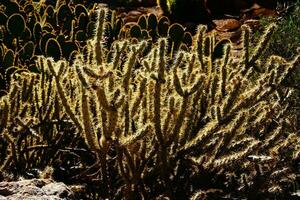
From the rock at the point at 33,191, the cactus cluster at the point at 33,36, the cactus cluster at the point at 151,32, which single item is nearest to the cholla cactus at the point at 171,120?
the rock at the point at 33,191

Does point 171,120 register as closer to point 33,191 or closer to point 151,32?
point 33,191

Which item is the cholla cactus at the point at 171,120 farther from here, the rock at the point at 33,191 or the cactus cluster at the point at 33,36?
the cactus cluster at the point at 33,36

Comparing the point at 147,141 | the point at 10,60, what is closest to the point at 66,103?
the point at 147,141

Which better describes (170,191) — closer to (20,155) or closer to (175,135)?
(175,135)

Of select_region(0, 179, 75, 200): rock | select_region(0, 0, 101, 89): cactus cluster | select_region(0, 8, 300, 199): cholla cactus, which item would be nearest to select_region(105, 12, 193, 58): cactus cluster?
select_region(0, 0, 101, 89): cactus cluster

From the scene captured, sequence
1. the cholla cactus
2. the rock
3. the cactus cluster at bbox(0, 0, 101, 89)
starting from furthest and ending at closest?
the cactus cluster at bbox(0, 0, 101, 89)
the cholla cactus
the rock

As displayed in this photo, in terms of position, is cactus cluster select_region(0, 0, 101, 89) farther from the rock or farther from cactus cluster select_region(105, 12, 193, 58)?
the rock
